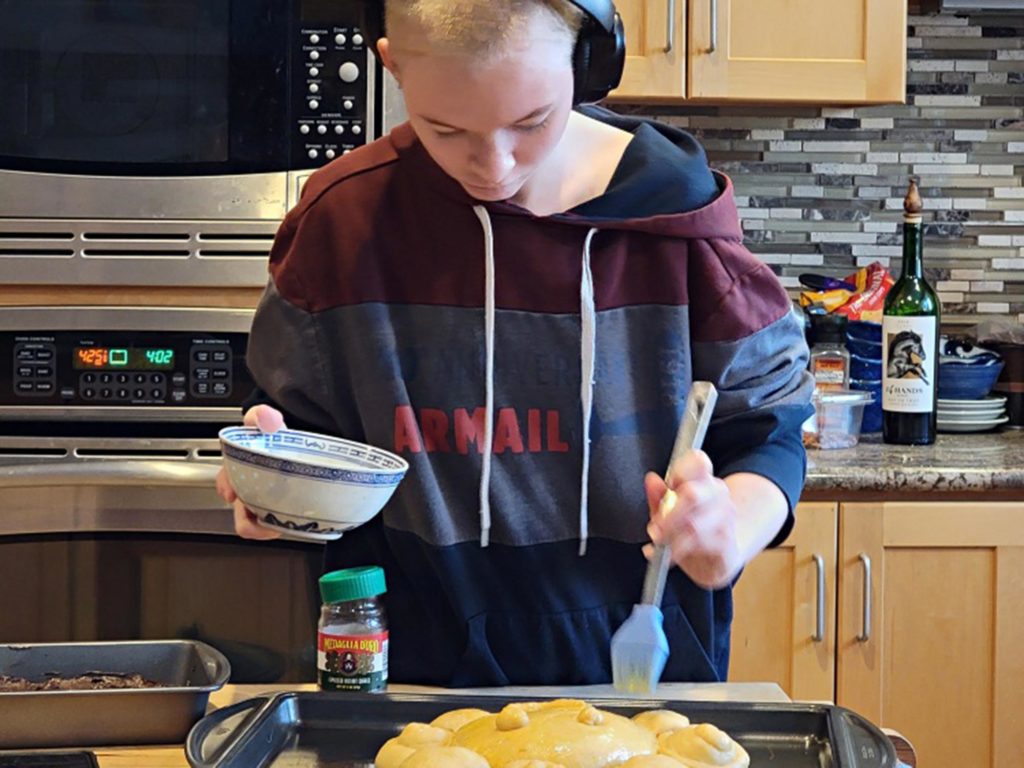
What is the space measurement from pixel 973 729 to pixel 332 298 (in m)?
1.41

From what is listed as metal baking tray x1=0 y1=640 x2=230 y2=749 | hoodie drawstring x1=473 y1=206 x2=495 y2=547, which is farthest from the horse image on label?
metal baking tray x1=0 y1=640 x2=230 y2=749

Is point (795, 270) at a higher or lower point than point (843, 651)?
higher

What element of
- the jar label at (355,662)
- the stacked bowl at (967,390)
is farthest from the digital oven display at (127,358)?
the stacked bowl at (967,390)

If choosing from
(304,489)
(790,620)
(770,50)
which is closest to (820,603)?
(790,620)

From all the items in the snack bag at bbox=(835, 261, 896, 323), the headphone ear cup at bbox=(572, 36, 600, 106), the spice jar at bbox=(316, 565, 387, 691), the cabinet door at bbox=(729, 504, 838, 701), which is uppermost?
the headphone ear cup at bbox=(572, 36, 600, 106)

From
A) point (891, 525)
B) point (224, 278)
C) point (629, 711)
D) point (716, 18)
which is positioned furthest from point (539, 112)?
point (716, 18)

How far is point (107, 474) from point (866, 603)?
1114 millimetres

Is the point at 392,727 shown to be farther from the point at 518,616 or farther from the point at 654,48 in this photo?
the point at 654,48

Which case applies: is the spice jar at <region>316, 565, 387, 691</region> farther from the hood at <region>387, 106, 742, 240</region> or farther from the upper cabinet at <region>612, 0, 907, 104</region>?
the upper cabinet at <region>612, 0, 907, 104</region>

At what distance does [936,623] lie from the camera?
7.31ft

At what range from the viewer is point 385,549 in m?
1.35

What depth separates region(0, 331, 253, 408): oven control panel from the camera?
6.37ft

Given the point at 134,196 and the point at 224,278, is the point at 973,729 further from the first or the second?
the point at 134,196

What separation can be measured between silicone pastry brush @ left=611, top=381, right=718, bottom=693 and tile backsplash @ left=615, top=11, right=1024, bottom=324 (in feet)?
5.52
